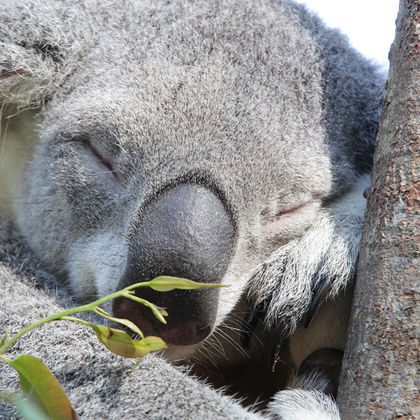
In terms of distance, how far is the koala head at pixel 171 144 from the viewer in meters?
1.73

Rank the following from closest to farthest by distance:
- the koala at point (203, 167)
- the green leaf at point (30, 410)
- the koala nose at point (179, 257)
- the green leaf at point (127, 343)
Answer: the green leaf at point (30, 410) < the green leaf at point (127, 343) < the koala nose at point (179, 257) < the koala at point (203, 167)

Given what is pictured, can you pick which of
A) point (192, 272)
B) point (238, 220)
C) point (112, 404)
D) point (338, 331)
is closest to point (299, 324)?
point (338, 331)

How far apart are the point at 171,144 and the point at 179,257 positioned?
1.49 ft

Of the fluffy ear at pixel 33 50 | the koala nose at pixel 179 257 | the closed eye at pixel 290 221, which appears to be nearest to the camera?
the koala nose at pixel 179 257

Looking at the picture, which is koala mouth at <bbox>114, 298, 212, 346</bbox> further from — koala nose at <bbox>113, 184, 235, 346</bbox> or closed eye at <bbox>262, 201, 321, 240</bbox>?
closed eye at <bbox>262, 201, 321, 240</bbox>

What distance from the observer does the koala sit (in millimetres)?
1774

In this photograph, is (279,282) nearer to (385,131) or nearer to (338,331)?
(338,331)

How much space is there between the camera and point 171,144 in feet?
6.22

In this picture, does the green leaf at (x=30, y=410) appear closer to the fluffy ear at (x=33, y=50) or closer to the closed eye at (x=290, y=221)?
the closed eye at (x=290, y=221)

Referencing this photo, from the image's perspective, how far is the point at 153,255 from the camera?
5.41 feet

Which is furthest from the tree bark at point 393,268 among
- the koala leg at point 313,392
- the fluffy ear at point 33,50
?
the fluffy ear at point 33,50

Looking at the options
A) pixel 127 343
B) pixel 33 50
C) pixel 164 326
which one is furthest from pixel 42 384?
pixel 33 50

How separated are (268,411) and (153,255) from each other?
0.63 m

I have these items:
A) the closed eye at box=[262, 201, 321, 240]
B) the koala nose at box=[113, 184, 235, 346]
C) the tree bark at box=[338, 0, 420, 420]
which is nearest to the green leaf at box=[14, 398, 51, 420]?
the koala nose at box=[113, 184, 235, 346]
